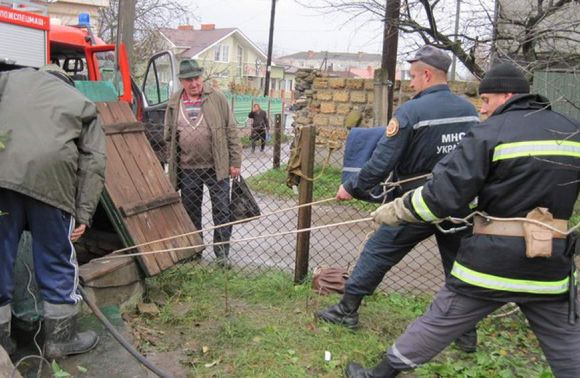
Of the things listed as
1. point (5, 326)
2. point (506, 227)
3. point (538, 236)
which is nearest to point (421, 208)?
point (506, 227)

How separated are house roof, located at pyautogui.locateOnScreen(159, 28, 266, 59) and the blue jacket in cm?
4335

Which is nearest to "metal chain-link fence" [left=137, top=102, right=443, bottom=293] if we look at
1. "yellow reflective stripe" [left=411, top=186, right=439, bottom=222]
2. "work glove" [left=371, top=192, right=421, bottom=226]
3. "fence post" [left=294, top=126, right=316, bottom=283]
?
"fence post" [left=294, top=126, right=316, bottom=283]

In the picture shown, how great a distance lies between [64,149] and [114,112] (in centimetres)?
144

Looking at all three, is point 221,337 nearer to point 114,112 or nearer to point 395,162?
point 395,162

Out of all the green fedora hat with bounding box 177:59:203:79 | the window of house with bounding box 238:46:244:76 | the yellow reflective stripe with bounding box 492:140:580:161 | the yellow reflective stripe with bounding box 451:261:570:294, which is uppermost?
the window of house with bounding box 238:46:244:76

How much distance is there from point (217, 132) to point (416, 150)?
6.48 feet

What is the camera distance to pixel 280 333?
343cm

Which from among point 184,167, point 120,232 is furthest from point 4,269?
point 184,167

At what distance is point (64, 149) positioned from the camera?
2.71m

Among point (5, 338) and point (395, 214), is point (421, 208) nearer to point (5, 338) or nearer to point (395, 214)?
point (395, 214)

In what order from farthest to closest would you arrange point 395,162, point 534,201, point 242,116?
point 242,116 → point 395,162 → point 534,201

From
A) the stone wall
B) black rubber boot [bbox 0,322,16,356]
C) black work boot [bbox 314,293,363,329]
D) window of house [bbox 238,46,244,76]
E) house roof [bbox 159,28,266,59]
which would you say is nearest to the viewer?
black rubber boot [bbox 0,322,16,356]

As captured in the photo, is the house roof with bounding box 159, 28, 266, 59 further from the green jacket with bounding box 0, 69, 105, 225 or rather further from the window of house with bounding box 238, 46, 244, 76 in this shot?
the green jacket with bounding box 0, 69, 105, 225

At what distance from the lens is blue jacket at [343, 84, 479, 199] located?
3209mm
